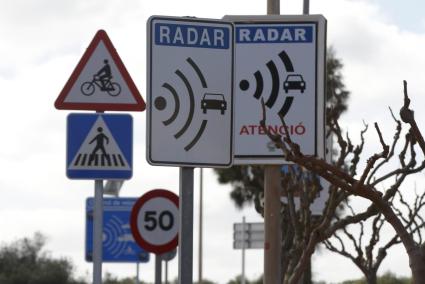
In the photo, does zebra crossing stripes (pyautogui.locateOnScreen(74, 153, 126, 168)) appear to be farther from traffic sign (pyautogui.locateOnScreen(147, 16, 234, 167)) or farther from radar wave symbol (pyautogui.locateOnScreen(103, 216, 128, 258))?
radar wave symbol (pyautogui.locateOnScreen(103, 216, 128, 258))

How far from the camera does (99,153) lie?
14320 mm

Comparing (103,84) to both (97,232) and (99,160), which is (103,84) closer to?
(99,160)

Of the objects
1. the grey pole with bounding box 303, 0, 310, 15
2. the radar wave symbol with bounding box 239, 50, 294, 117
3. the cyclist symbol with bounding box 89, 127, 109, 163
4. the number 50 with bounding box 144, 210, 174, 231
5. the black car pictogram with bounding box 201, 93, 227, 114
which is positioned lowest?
the number 50 with bounding box 144, 210, 174, 231

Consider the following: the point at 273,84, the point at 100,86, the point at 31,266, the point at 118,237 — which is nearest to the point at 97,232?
the point at 100,86

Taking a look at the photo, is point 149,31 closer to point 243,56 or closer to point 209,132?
point 209,132

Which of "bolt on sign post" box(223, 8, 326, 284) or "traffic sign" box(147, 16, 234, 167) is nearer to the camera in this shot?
"traffic sign" box(147, 16, 234, 167)

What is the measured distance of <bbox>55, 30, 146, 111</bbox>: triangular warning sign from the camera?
13414 mm

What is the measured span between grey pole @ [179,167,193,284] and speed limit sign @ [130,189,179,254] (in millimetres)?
8903

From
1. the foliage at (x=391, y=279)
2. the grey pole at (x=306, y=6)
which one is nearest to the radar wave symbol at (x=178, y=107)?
the grey pole at (x=306, y=6)

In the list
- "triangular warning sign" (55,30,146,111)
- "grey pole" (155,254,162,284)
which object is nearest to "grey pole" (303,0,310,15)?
"grey pole" (155,254,162,284)

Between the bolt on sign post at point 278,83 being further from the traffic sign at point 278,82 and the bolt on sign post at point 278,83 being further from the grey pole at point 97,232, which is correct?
the grey pole at point 97,232

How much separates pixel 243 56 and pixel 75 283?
139ft

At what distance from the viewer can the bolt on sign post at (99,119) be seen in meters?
13.4

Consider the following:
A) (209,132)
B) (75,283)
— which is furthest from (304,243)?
(75,283)
